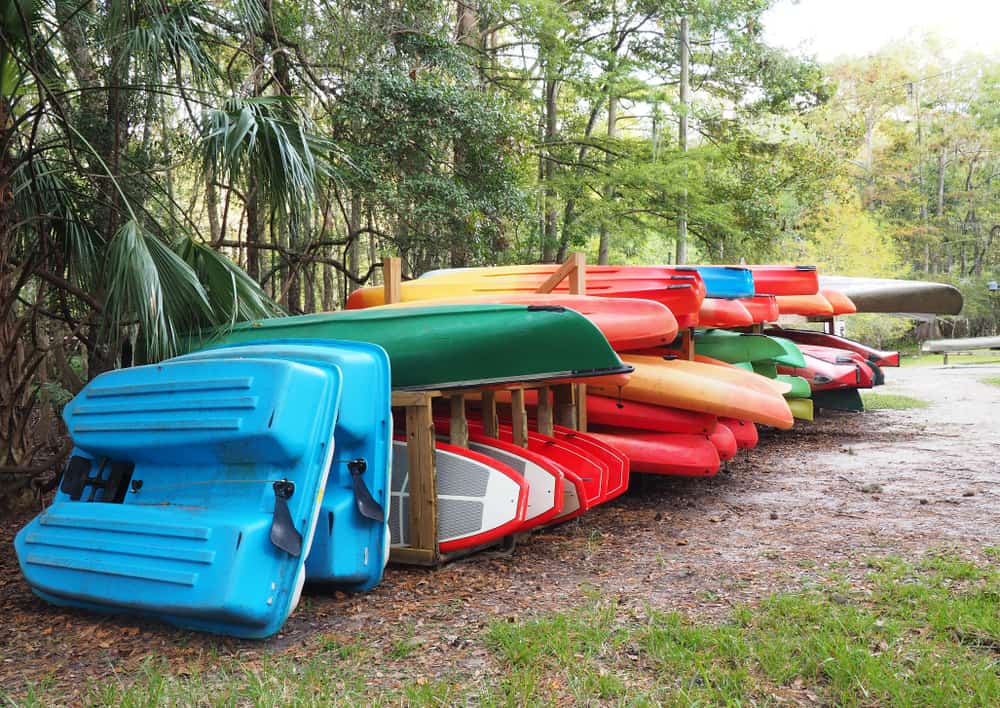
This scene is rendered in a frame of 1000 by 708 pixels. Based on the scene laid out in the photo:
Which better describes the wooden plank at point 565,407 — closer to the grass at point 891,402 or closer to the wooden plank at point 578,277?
the wooden plank at point 578,277

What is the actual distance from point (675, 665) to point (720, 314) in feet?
14.1

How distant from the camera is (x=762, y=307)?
7.75m

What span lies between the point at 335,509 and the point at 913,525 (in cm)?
302

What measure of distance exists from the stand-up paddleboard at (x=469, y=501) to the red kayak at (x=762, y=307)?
448 cm

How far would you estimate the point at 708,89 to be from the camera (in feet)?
51.9

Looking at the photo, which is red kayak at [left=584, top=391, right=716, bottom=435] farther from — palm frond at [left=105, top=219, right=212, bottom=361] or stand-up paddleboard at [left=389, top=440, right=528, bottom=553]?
palm frond at [left=105, top=219, right=212, bottom=361]

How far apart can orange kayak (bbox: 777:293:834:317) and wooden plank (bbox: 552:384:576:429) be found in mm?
4667

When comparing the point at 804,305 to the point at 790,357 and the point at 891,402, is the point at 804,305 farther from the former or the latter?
the point at 891,402

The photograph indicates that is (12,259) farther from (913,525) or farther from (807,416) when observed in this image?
(807,416)

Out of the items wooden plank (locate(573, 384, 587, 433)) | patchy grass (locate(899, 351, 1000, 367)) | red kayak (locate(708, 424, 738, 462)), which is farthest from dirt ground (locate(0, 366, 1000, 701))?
patchy grass (locate(899, 351, 1000, 367))

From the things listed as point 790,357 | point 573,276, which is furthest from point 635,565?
point 790,357

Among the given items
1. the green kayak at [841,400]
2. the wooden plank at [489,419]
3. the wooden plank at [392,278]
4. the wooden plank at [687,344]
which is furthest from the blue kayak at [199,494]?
the green kayak at [841,400]

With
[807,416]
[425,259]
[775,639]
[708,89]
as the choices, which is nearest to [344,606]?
[775,639]

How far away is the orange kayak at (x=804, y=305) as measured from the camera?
906 centimetres
